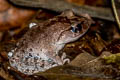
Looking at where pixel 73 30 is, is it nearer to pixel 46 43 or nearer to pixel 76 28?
pixel 76 28

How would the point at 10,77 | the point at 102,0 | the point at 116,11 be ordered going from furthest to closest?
1. the point at 102,0
2. the point at 116,11
3. the point at 10,77

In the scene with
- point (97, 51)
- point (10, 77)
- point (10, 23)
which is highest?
point (97, 51)

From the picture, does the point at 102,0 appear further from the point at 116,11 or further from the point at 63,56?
the point at 63,56

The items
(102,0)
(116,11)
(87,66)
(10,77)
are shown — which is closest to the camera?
(87,66)

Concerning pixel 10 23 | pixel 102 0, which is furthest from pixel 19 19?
pixel 102 0

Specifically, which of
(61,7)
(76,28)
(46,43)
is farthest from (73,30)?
(61,7)

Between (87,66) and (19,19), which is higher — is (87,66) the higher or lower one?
the higher one

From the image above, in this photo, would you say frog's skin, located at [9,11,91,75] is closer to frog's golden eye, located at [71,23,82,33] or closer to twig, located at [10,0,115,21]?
frog's golden eye, located at [71,23,82,33]

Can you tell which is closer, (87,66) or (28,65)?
(87,66)
